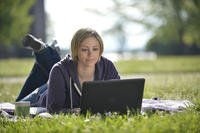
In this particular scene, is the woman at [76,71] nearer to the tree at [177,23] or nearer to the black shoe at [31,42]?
the black shoe at [31,42]

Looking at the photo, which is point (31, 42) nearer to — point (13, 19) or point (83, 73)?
point (83, 73)

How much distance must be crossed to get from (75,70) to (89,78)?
0.24 m

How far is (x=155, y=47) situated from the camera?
40.1 meters

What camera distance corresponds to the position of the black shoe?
6.66m

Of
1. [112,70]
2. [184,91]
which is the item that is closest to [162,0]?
[184,91]

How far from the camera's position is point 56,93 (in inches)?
207

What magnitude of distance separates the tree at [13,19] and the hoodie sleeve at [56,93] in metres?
22.8

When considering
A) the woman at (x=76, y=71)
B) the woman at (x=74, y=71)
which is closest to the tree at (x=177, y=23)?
the woman at (x=76, y=71)

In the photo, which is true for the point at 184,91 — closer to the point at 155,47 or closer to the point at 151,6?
A: the point at 151,6

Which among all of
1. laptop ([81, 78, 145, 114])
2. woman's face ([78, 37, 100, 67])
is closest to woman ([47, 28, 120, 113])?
woman's face ([78, 37, 100, 67])

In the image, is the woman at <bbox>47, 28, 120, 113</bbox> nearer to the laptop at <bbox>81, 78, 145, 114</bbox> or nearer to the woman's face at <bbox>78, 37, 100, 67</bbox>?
the woman's face at <bbox>78, 37, 100, 67</bbox>

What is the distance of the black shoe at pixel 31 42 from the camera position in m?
6.66

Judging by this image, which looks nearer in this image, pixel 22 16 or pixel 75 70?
pixel 75 70

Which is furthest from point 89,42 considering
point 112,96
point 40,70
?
point 40,70
